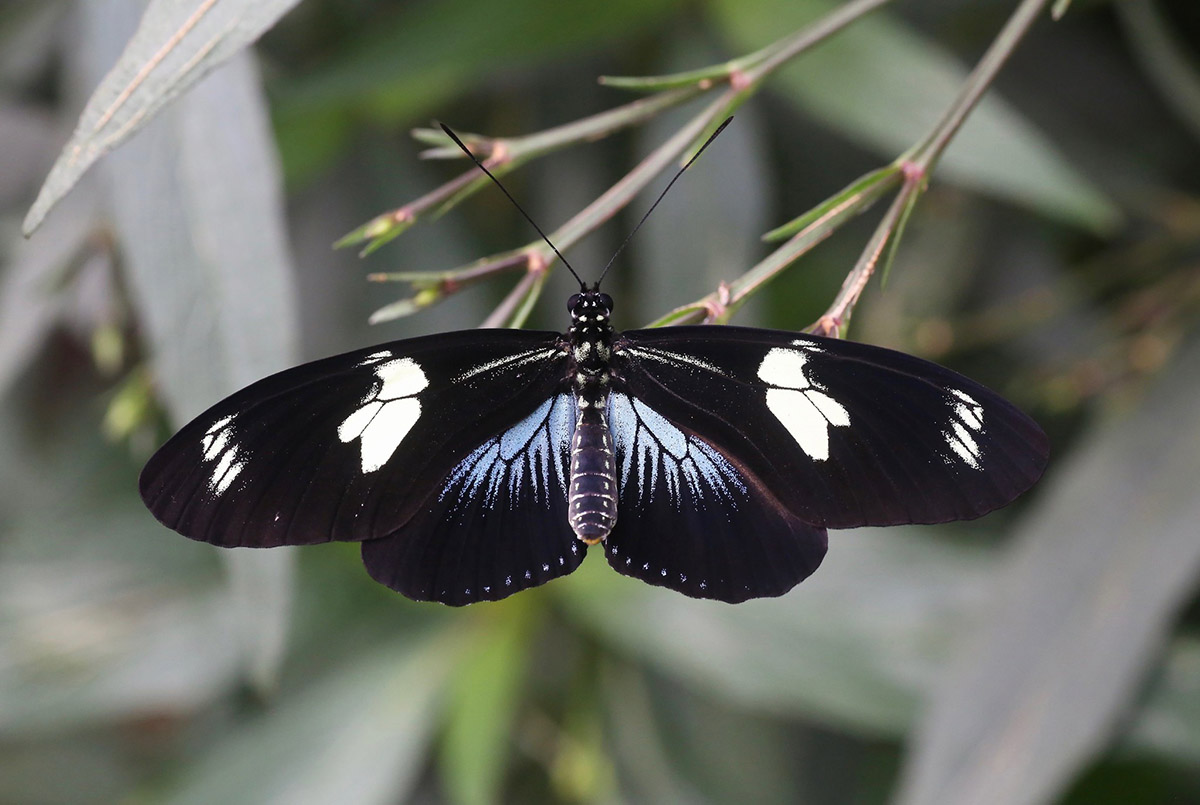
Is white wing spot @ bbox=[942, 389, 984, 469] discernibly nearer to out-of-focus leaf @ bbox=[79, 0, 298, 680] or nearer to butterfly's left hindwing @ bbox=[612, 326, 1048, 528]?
butterfly's left hindwing @ bbox=[612, 326, 1048, 528]

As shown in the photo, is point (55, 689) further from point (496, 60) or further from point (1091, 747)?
point (1091, 747)

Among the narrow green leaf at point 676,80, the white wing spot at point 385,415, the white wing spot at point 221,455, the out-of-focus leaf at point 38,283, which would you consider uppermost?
the out-of-focus leaf at point 38,283

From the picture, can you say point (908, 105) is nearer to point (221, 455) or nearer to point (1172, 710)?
point (1172, 710)

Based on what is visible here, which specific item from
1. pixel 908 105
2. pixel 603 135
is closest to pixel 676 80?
pixel 603 135

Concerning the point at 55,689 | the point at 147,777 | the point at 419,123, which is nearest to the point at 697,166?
the point at 419,123

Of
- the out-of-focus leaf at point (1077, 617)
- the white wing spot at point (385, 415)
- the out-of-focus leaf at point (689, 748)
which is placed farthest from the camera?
the out-of-focus leaf at point (689, 748)

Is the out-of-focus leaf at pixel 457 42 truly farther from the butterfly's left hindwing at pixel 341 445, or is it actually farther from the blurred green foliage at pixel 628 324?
the butterfly's left hindwing at pixel 341 445

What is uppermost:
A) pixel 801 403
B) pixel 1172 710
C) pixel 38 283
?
pixel 38 283

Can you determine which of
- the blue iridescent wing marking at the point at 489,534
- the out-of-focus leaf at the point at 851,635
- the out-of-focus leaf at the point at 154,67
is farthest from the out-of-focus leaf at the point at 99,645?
the out-of-focus leaf at the point at 154,67
